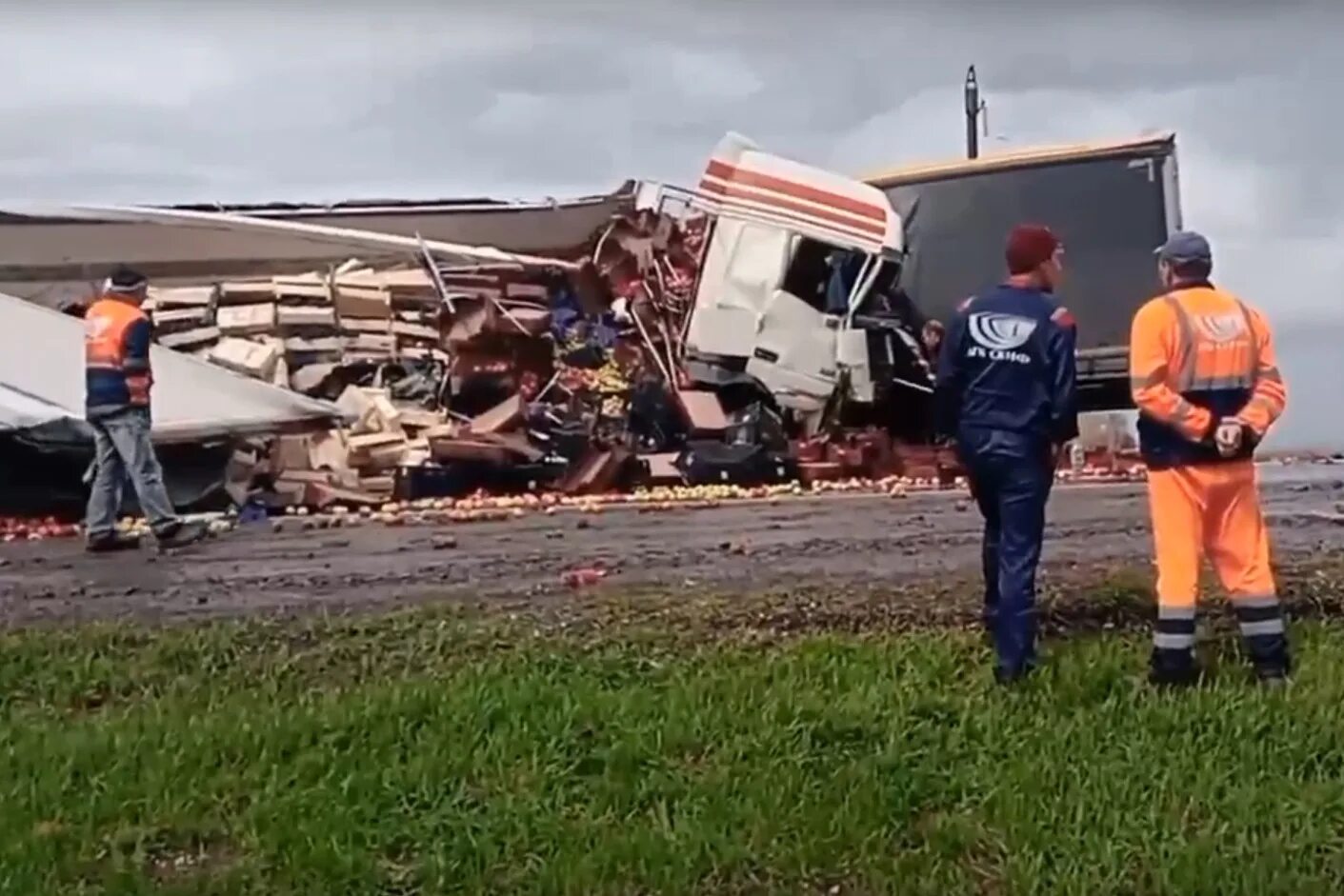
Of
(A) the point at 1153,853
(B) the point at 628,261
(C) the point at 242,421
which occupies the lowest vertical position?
(A) the point at 1153,853

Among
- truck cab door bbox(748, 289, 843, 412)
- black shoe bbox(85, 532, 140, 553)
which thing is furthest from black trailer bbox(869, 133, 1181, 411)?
black shoe bbox(85, 532, 140, 553)

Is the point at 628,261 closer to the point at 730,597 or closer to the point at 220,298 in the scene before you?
the point at 220,298

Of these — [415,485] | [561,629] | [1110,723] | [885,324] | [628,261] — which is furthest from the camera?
[628,261]

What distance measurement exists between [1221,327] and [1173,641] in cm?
108

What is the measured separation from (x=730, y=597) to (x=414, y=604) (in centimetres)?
135

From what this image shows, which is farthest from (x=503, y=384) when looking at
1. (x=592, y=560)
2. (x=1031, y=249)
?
(x=1031, y=249)

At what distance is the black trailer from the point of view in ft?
49.9

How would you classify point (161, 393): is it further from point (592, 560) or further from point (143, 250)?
point (592, 560)

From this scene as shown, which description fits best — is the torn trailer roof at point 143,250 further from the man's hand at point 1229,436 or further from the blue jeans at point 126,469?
the man's hand at point 1229,436

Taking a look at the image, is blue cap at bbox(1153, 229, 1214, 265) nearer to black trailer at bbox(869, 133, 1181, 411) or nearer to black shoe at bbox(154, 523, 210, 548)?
black shoe at bbox(154, 523, 210, 548)

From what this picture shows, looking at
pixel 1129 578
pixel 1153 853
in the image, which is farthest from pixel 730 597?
pixel 1153 853

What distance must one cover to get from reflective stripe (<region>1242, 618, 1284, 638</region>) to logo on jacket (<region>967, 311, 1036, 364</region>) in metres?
1.17

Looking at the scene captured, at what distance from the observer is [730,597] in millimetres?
7781

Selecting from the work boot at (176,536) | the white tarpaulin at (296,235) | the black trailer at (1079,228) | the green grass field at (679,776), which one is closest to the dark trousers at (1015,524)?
the green grass field at (679,776)
